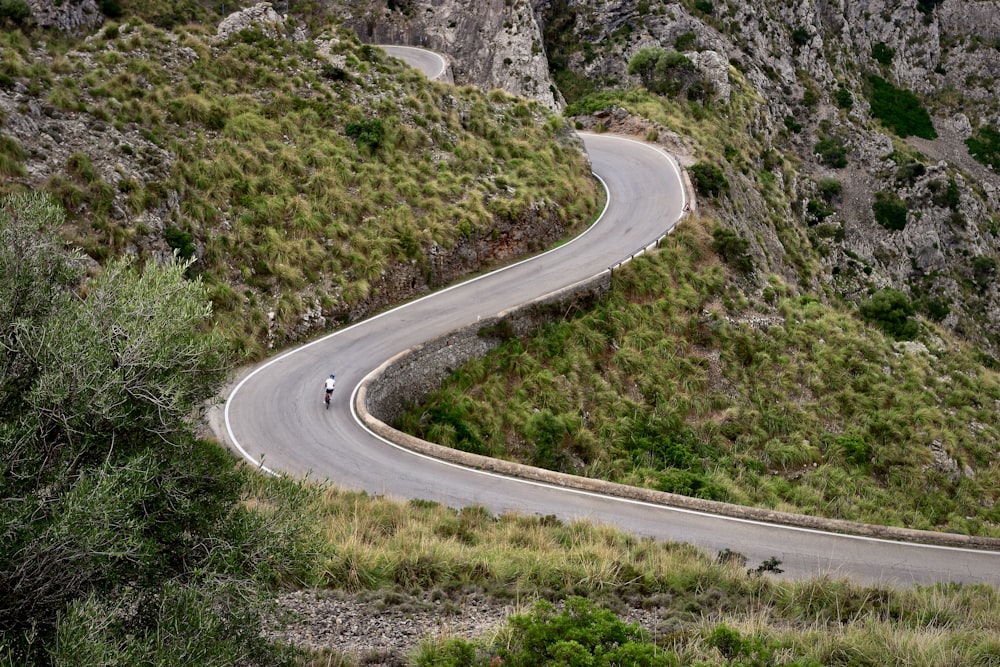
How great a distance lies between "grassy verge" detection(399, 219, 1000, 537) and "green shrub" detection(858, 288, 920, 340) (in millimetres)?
5016

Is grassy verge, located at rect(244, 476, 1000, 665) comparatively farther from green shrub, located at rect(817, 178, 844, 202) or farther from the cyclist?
green shrub, located at rect(817, 178, 844, 202)

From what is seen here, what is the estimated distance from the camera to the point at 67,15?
27438 mm

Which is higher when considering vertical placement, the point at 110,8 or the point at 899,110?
the point at 899,110

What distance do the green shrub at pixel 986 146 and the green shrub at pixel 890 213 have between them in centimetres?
2741

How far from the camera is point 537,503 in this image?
630 inches

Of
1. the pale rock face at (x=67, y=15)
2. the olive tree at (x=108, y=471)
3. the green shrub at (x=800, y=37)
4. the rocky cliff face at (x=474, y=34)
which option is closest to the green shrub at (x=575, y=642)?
the olive tree at (x=108, y=471)

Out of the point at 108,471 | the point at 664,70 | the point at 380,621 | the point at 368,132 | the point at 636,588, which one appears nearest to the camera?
the point at 108,471

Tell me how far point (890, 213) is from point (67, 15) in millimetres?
57032

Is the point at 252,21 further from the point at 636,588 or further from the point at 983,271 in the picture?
the point at 983,271

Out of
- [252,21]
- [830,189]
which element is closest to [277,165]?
[252,21]

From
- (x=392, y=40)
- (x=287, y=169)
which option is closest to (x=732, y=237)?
(x=287, y=169)

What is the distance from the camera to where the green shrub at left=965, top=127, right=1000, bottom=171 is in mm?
75250

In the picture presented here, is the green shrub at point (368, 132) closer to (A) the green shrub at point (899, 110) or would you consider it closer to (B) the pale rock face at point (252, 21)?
(B) the pale rock face at point (252, 21)

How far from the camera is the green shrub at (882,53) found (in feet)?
271
